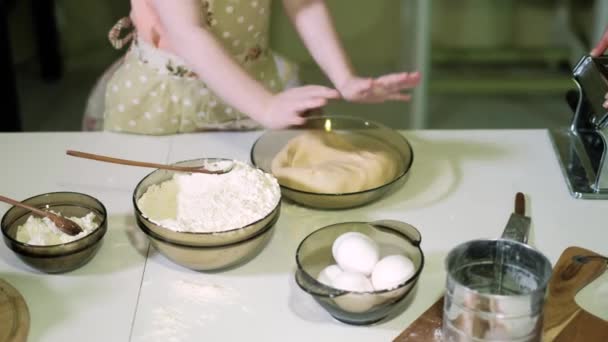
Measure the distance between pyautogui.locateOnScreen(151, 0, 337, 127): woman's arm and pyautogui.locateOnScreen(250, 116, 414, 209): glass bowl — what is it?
Answer: 82mm

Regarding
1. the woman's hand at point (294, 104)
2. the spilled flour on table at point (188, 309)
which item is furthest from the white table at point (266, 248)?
the woman's hand at point (294, 104)

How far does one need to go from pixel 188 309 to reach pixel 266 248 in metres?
0.14

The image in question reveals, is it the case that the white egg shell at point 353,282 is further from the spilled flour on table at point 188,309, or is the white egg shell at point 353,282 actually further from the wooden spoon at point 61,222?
the wooden spoon at point 61,222

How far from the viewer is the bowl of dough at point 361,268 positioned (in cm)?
82

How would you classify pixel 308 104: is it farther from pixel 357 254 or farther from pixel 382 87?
pixel 357 254

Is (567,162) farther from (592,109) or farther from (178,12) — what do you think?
(178,12)

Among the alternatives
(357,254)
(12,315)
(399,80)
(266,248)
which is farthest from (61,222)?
(399,80)

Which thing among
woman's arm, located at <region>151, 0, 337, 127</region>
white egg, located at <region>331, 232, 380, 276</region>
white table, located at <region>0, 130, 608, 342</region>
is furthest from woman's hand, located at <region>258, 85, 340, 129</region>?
white egg, located at <region>331, 232, 380, 276</region>

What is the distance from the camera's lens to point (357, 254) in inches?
33.9

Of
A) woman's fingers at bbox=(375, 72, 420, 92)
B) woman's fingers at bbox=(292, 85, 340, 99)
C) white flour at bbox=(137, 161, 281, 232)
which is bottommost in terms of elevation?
white flour at bbox=(137, 161, 281, 232)

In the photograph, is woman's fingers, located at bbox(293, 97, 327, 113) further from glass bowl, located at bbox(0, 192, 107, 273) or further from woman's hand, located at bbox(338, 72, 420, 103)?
glass bowl, located at bbox(0, 192, 107, 273)

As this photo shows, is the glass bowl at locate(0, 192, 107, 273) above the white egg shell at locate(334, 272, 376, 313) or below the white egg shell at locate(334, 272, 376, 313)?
below

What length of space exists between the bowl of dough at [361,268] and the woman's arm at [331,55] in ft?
0.69

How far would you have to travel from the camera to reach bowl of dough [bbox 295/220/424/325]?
0.82m
